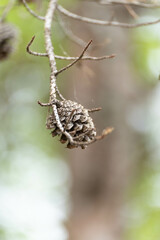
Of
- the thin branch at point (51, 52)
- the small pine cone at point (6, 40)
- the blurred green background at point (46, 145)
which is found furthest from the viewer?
Result: the blurred green background at point (46, 145)

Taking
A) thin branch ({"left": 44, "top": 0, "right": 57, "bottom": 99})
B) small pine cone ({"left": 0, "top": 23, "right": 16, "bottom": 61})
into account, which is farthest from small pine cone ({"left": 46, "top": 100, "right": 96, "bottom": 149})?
small pine cone ({"left": 0, "top": 23, "right": 16, "bottom": 61})

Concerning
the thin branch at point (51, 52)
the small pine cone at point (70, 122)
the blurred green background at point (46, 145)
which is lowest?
the small pine cone at point (70, 122)

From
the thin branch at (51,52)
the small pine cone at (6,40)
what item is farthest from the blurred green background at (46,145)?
the thin branch at (51,52)

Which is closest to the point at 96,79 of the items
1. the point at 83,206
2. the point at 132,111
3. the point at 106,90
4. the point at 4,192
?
the point at 106,90

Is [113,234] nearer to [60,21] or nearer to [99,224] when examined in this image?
[99,224]

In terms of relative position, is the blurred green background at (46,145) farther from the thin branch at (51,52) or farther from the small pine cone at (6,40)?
the thin branch at (51,52)

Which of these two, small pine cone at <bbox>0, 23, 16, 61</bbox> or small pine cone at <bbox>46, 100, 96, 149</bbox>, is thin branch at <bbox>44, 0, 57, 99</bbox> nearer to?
small pine cone at <bbox>46, 100, 96, 149</bbox>
